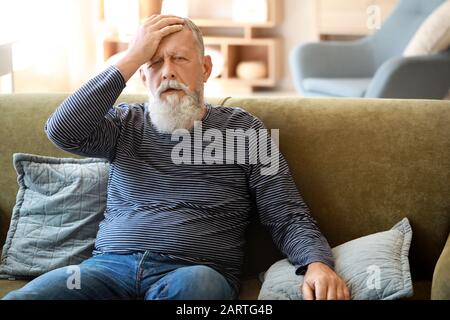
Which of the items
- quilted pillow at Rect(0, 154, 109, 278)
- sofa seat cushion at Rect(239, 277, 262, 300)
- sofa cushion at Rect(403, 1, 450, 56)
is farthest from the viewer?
sofa cushion at Rect(403, 1, 450, 56)

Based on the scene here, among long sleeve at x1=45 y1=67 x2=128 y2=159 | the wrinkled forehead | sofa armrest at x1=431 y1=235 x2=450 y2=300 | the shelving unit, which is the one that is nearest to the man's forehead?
the wrinkled forehead

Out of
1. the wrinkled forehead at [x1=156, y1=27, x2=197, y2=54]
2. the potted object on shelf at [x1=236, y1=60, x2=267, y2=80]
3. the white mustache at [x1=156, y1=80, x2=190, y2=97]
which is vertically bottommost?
the potted object on shelf at [x1=236, y1=60, x2=267, y2=80]

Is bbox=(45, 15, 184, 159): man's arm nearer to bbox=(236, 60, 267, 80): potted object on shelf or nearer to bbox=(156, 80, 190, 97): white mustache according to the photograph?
bbox=(156, 80, 190, 97): white mustache

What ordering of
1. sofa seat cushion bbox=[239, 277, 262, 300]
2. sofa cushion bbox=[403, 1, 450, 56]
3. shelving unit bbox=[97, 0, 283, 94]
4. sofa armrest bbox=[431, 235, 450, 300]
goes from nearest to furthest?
sofa armrest bbox=[431, 235, 450, 300], sofa seat cushion bbox=[239, 277, 262, 300], sofa cushion bbox=[403, 1, 450, 56], shelving unit bbox=[97, 0, 283, 94]

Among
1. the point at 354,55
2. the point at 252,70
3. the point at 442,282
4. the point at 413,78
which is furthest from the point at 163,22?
the point at 252,70

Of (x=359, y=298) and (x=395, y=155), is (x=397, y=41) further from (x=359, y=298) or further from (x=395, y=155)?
(x=359, y=298)

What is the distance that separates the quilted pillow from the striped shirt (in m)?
0.10

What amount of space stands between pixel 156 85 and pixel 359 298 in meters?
0.76

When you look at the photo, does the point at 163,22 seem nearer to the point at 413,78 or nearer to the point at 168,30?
the point at 168,30

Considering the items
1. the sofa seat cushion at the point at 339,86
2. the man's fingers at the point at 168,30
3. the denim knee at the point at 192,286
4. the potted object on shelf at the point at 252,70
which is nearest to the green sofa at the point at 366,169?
the denim knee at the point at 192,286

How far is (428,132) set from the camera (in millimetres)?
1851

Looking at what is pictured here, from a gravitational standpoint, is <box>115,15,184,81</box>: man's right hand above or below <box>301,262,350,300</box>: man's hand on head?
above

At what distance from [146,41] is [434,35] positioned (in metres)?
2.19

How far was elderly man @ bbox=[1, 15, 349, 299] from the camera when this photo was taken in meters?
1.64
